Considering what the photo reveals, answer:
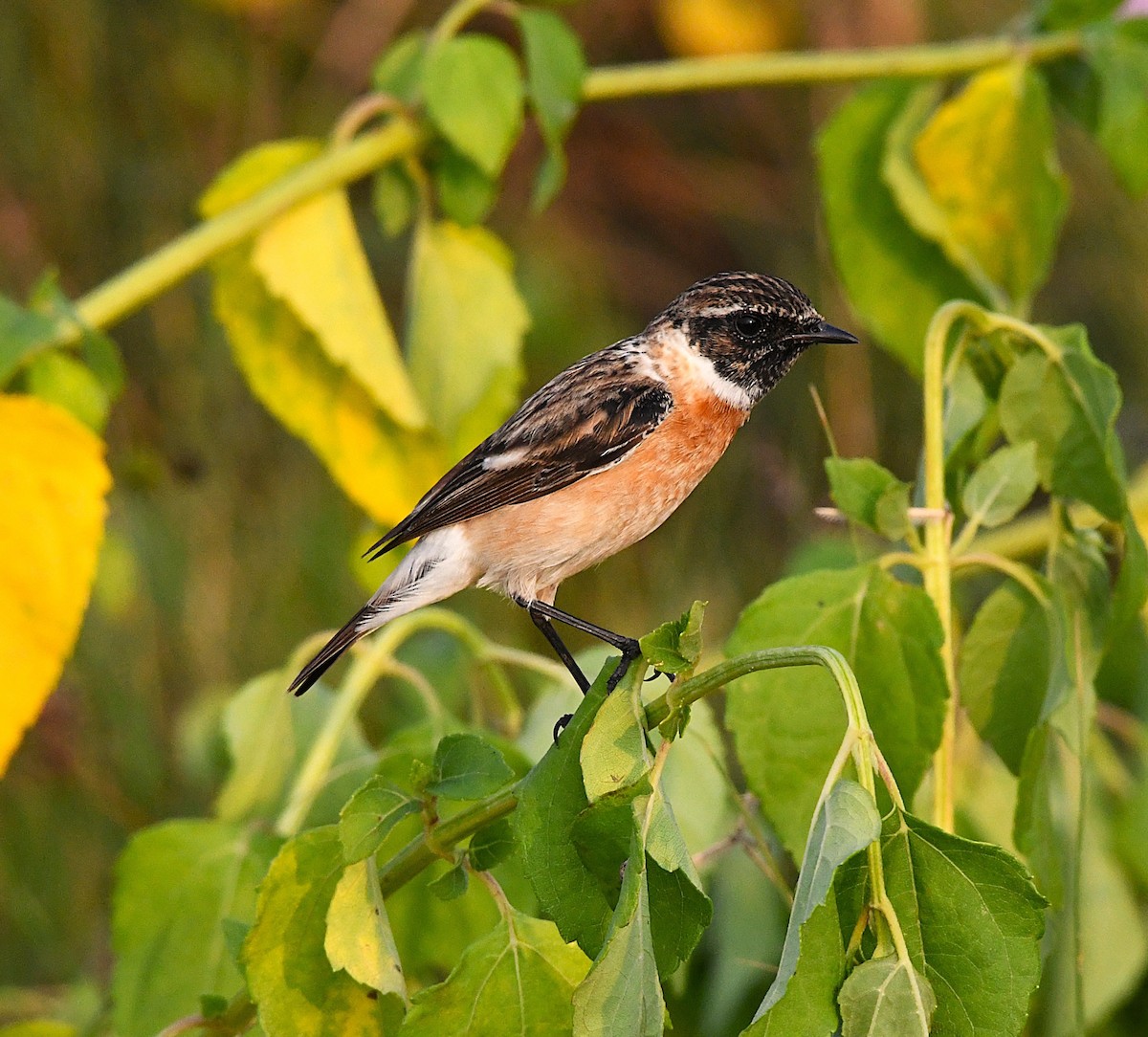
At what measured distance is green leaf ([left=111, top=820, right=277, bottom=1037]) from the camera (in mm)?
2521

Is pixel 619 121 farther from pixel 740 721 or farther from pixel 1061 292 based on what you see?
pixel 740 721

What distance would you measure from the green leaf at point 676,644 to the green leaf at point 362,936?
1.58 ft

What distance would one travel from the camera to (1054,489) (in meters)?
2.28

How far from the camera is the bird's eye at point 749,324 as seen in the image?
3.24 metres

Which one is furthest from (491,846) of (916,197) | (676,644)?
(916,197)

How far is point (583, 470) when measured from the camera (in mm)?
3025

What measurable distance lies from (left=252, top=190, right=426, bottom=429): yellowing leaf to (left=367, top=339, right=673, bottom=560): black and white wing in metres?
0.27

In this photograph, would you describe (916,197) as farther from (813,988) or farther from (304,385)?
(813,988)

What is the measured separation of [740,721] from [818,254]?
412 cm

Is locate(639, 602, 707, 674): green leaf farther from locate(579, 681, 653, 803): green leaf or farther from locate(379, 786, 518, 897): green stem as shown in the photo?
locate(379, 786, 518, 897): green stem

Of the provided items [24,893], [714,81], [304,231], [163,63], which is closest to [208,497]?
[24,893]

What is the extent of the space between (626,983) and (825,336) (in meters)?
1.85

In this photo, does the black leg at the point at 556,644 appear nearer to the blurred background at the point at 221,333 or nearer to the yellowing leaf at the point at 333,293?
the yellowing leaf at the point at 333,293

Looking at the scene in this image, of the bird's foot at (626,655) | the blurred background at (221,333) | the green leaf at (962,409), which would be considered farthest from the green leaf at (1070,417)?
the blurred background at (221,333)
